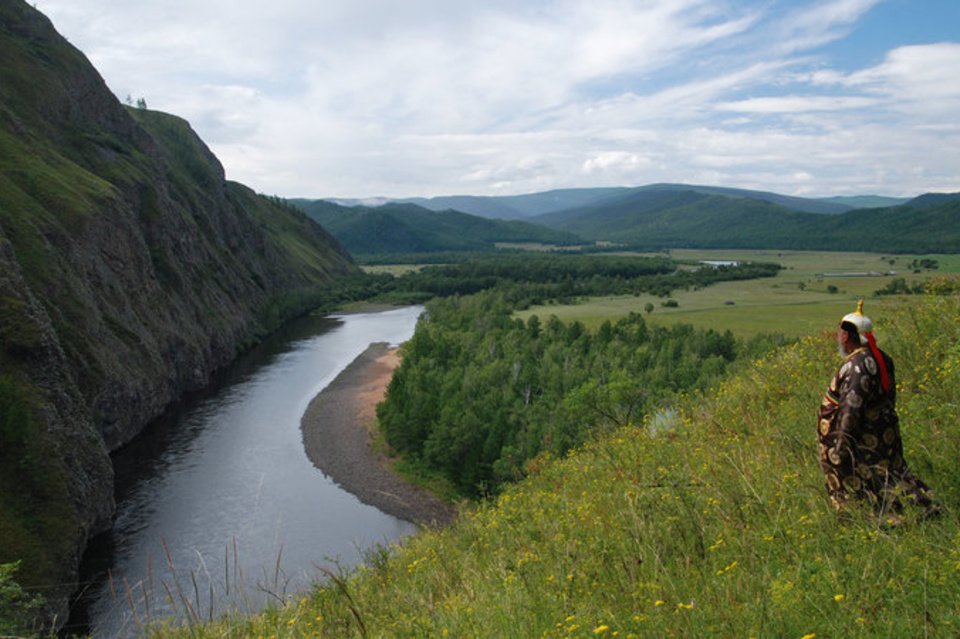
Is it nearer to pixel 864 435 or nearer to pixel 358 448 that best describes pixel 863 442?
pixel 864 435

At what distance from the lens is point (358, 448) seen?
54.4m

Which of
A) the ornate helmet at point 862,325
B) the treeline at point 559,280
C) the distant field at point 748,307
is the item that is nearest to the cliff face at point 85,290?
the ornate helmet at point 862,325

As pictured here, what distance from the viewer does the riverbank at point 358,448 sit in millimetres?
43062

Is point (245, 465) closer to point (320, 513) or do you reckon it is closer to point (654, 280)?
point (320, 513)

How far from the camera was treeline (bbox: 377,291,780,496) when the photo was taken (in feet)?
132

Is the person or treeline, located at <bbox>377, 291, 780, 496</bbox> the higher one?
the person

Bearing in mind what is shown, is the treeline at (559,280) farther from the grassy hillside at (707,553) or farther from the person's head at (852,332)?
the person's head at (852,332)

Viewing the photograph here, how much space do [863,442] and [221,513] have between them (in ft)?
129

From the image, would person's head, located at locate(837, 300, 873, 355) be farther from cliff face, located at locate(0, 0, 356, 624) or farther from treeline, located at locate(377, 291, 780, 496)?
cliff face, located at locate(0, 0, 356, 624)

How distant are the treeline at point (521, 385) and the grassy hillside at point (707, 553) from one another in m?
19.6

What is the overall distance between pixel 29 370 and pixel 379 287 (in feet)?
451

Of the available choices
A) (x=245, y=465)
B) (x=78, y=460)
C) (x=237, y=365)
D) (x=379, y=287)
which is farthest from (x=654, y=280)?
(x=78, y=460)

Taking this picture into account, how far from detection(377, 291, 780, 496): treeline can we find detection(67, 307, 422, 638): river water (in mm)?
7086

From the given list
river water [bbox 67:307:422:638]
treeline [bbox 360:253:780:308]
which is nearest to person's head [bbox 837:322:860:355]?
river water [bbox 67:307:422:638]
